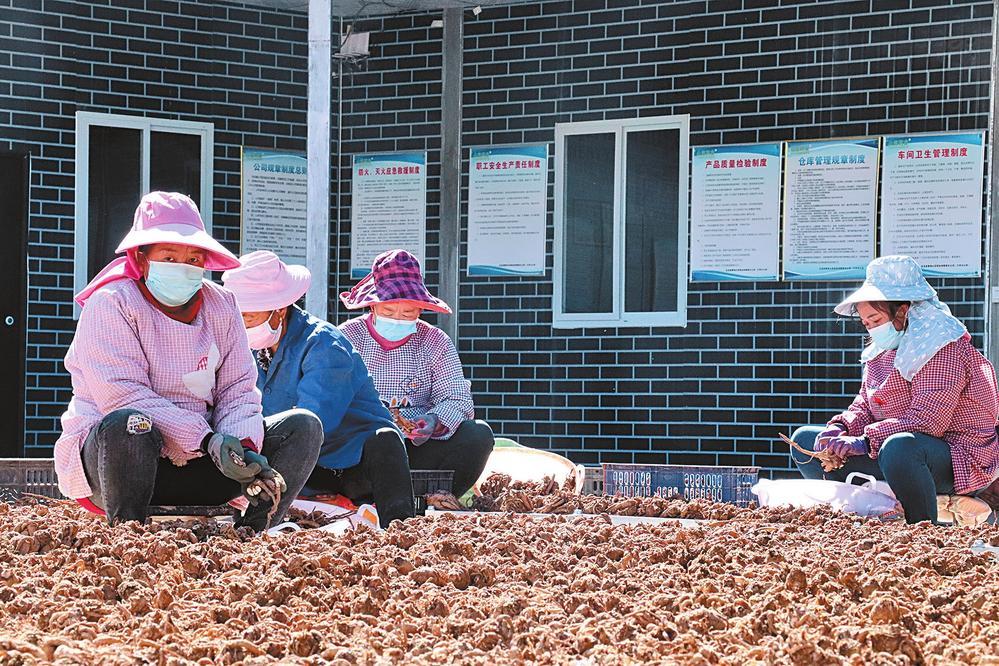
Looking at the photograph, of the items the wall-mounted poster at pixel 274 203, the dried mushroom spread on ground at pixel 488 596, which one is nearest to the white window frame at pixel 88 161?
the wall-mounted poster at pixel 274 203

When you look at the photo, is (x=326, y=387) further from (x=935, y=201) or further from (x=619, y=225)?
(x=935, y=201)

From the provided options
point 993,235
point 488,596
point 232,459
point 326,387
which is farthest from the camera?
point 993,235

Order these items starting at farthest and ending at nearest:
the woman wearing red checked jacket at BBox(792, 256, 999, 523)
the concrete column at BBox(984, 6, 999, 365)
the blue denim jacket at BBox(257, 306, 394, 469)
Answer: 1. the concrete column at BBox(984, 6, 999, 365)
2. the woman wearing red checked jacket at BBox(792, 256, 999, 523)
3. the blue denim jacket at BBox(257, 306, 394, 469)

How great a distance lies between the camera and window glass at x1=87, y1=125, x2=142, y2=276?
395 inches

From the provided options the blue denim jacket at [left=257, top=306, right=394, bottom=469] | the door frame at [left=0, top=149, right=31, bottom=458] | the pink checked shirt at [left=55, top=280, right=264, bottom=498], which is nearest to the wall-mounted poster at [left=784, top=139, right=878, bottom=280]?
the blue denim jacket at [left=257, top=306, right=394, bottom=469]

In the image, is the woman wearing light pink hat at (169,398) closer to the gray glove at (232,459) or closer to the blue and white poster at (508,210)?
the gray glove at (232,459)

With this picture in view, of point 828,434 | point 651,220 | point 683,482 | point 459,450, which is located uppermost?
point 651,220

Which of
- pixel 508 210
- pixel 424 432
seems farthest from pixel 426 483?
pixel 508 210

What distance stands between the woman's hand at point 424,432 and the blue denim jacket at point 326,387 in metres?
0.92

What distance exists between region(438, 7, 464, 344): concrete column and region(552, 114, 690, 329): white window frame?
2.29 feet

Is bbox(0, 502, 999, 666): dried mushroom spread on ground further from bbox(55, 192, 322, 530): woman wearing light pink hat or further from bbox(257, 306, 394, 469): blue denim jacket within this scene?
bbox(257, 306, 394, 469): blue denim jacket

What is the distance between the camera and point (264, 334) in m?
5.76

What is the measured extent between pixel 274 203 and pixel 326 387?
5.12m

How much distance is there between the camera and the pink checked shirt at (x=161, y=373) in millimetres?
4762
